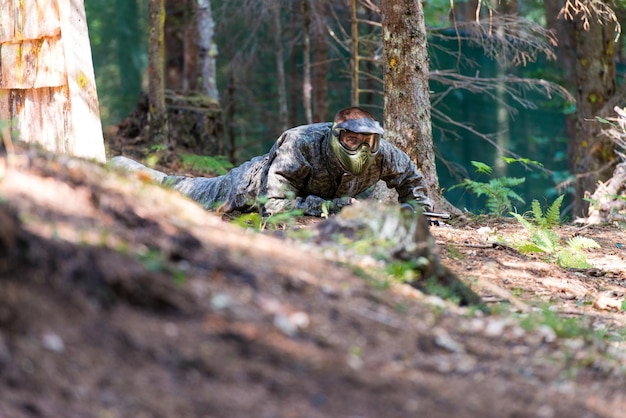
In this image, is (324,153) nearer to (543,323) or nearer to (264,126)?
(543,323)

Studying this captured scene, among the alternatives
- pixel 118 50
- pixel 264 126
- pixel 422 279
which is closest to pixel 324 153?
pixel 422 279

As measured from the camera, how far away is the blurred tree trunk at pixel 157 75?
12406 mm

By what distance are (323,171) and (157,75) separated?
17.9ft

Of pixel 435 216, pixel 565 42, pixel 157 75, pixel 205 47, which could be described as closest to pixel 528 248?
pixel 435 216

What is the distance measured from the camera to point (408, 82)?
30.6ft

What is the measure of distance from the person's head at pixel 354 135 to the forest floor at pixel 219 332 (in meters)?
3.31

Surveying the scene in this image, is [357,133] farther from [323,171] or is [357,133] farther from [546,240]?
[546,240]

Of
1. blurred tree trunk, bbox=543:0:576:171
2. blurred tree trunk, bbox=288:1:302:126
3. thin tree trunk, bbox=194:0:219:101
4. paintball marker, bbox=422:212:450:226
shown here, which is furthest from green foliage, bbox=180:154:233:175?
blurred tree trunk, bbox=543:0:576:171

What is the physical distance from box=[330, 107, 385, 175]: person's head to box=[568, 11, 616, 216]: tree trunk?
7.93m

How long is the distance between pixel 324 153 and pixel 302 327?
4752 millimetres

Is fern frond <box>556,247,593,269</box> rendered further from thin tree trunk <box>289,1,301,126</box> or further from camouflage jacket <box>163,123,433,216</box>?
thin tree trunk <box>289,1,301,126</box>

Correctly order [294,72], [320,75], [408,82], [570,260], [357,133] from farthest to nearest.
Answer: [294,72] → [320,75] → [408,82] → [570,260] → [357,133]

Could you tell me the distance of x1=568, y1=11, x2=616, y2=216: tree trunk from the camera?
14719mm

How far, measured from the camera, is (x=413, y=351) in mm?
3576
